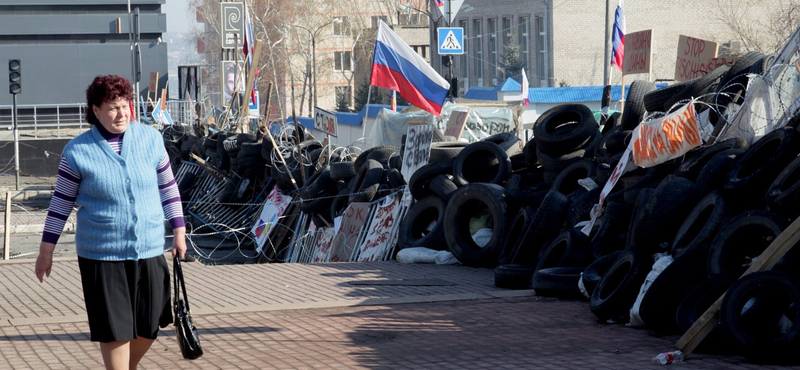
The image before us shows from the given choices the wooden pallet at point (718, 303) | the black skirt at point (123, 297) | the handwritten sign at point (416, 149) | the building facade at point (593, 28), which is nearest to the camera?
the black skirt at point (123, 297)

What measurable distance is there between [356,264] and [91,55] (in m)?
60.5

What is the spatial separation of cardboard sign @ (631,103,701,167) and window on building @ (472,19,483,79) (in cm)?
6113

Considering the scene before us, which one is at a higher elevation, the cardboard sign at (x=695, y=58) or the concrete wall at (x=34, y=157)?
the cardboard sign at (x=695, y=58)

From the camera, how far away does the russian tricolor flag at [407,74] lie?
52.1 feet

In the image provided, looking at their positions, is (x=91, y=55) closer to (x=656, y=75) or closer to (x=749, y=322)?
(x=656, y=75)

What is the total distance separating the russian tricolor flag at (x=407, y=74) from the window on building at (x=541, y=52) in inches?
1881

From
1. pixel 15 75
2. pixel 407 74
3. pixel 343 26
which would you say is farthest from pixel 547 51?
pixel 407 74

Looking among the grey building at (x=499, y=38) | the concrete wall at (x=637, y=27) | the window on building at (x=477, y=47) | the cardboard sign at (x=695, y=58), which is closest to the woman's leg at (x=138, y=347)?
the cardboard sign at (x=695, y=58)

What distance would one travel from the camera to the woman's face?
211 inches

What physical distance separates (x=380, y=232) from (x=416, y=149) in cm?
136

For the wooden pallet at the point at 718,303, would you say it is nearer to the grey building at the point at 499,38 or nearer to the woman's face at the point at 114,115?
the woman's face at the point at 114,115

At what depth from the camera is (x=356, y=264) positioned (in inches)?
497

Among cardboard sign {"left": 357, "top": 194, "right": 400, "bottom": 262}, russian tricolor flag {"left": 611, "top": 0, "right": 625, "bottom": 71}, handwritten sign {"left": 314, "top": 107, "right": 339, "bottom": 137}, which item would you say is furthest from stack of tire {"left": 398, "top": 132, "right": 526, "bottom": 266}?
russian tricolor flag {"left": 611, "top": 0, "right": 625, "bottom": 71}

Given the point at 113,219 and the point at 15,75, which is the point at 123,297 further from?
the point at 15,75
